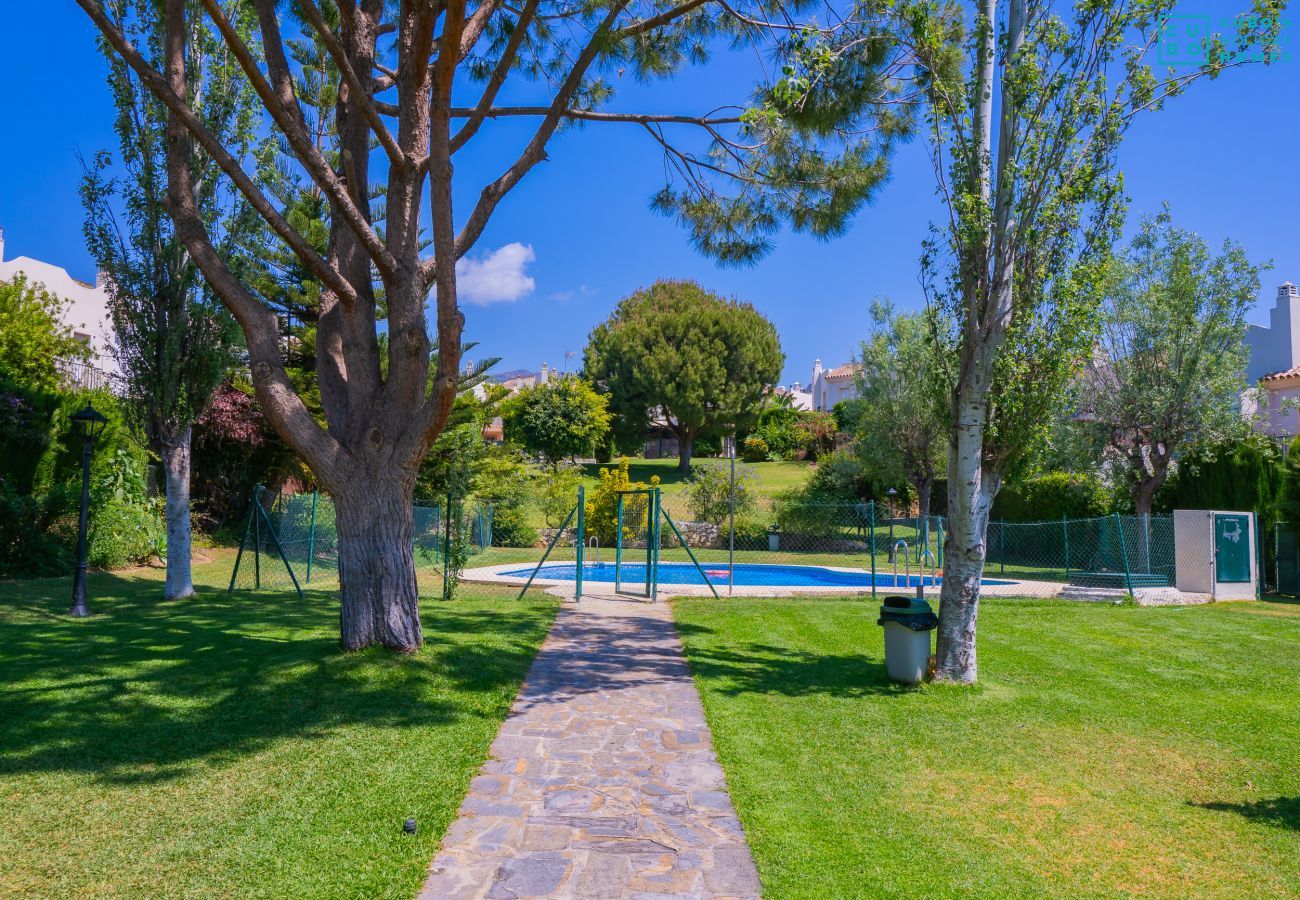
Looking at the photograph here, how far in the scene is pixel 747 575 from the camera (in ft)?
59.1

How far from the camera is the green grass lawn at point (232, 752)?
345 cm

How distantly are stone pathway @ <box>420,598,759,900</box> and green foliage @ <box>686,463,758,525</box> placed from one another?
15988 mm

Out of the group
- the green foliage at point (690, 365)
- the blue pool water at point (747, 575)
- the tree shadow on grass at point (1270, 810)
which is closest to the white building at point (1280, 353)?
the blue pool water at point (747, 575)

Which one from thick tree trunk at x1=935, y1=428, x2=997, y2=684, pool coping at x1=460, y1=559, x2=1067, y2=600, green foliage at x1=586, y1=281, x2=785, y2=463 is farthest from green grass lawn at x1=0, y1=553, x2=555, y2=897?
green foliage at x1=586, y1=281, x2=785, y2=463

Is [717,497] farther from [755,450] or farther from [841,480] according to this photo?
[755,450]

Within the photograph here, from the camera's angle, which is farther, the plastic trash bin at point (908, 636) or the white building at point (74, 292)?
the white building at point (74, 292)

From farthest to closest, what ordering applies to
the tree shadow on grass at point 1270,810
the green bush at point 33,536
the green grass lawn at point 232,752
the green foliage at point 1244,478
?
the green foliage at point 1244,478 < the green bush at point 33,536 < the tree shadow on grass at point 1270,810 < the green grass lawn at point 232,752

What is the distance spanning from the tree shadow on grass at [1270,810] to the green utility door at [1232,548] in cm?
1127

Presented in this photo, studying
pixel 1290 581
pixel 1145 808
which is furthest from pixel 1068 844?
pixel 1290 581

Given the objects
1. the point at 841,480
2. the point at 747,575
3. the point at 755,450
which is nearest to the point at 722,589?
the point at 747,575

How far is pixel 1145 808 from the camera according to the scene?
14.6 ft

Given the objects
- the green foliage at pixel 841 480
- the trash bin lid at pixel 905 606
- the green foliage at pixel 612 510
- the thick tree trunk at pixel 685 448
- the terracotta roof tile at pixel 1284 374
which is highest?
the terracotta roof tile at pixel 1284 374

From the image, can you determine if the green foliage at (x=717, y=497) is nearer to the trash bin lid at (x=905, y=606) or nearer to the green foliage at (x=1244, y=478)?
the green foliage at (x=1244, y=478)

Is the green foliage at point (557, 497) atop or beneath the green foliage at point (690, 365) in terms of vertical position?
beneath
